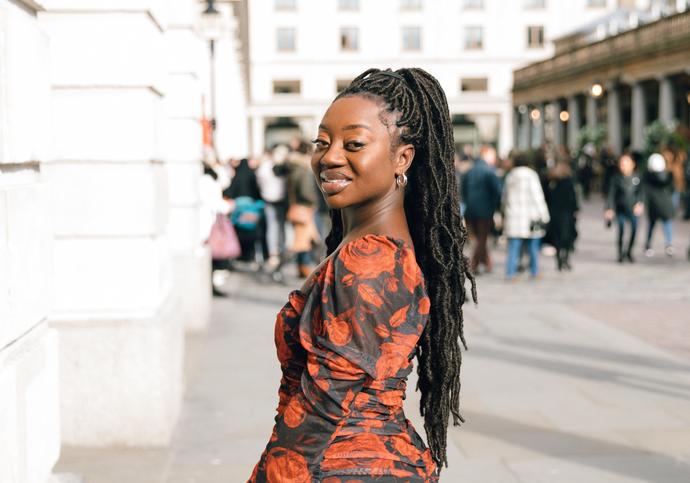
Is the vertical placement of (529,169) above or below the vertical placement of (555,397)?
above

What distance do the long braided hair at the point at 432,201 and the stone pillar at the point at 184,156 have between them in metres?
6.84

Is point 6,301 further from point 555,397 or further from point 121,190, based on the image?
point 555,397

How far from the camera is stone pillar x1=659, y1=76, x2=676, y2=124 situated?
39.7 m

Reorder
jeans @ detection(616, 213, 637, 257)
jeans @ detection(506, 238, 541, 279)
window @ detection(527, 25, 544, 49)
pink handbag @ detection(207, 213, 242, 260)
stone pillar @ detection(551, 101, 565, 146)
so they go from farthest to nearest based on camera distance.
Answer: window @ detection(527, 25, 544, 49) < stone pillar @ detection(551, 101, 565, 146) < jeans @ detection(616, 213, 637, 257) < jeans @ detection(506, 238, 541, 279) < pink handbag @ detection(207, 213, 242, 260)

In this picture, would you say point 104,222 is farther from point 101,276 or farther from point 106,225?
point 101,276

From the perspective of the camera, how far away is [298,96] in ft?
251

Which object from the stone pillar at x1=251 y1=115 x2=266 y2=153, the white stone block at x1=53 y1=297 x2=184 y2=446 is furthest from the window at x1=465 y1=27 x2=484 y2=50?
the white stone block at x1=53 y1=297 x2=184 y2=446

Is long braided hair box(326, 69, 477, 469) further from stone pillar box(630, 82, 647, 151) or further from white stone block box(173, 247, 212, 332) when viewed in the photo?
stone pillar box(630, 82, 647, 151)

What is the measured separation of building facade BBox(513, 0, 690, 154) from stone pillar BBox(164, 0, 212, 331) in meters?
25.1

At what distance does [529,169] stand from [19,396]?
443 inches

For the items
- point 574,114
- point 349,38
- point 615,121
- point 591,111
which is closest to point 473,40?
point 349,38

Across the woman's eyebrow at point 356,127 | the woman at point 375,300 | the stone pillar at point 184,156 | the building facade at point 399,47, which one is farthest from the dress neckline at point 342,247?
the building facade at point 399,47

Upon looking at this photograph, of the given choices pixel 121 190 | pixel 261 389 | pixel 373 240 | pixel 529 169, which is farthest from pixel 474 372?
pixel 529 169

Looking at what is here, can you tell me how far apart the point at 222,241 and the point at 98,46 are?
6.84m
